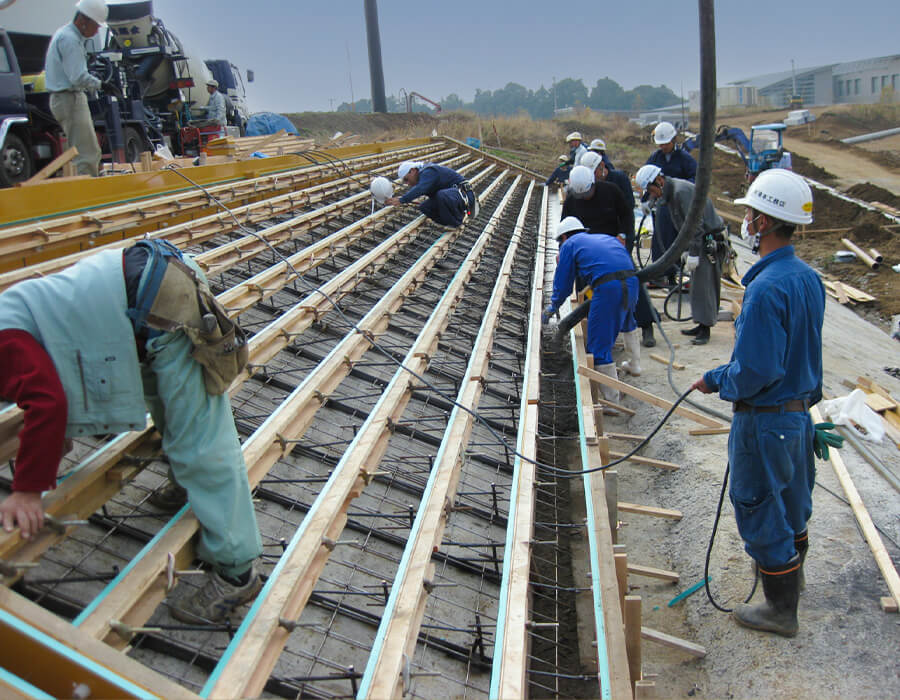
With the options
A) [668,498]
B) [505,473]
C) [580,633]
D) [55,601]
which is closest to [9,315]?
[55,601]

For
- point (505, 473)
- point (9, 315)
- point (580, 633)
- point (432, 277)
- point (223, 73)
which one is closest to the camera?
point (9, 315)

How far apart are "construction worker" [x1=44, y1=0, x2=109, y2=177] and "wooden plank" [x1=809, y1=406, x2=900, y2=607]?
668 centimetres

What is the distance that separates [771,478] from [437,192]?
20.0 ft

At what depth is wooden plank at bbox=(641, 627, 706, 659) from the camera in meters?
3.28

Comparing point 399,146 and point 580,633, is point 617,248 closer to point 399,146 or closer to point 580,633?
point 580,633

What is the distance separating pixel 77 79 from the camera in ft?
20.4

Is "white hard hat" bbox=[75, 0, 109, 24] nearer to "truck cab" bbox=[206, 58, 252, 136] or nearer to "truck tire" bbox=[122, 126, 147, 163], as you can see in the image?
"truck tire" bbox=[122, 126, 147, 163]

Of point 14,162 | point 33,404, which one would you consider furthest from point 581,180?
point 14,162

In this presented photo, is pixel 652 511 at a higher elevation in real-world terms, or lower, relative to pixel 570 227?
lower

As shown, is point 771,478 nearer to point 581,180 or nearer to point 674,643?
point 674,643

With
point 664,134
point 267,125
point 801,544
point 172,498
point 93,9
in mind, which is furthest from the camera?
point 267,125

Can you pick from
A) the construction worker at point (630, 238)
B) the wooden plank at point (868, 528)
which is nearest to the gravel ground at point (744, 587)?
the wooden plank at point (868, 528)

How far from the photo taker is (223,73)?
693 inches

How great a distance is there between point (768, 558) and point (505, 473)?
1547 millimetres
